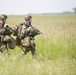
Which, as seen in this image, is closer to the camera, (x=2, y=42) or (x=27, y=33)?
(x=2, y=42)

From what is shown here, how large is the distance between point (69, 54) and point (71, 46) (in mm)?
739

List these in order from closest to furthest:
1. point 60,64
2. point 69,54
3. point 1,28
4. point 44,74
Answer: point 44,74, point 60,64, point 1,28, point 69,54

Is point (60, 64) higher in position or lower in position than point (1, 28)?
lower

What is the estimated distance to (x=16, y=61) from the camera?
9031 millimetres

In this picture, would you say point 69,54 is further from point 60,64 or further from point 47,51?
point 60,64

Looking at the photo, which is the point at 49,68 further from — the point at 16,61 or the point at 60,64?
the point at 16,61

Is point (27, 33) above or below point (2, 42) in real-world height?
above

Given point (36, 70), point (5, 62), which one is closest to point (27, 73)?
point (36, 70)

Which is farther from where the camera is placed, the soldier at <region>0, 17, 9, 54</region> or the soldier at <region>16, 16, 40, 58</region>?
the soldier at <region>16, 16, 40, 58</region>

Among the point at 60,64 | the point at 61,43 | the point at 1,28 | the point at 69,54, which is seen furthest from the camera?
the point at 61,43

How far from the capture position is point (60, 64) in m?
8.66

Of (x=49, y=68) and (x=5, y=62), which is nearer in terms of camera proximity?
(x=49, y=68)

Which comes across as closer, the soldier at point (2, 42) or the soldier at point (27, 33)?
the soldier at point (2, 42)

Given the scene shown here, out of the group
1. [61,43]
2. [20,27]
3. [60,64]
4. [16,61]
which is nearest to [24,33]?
[20,27]
